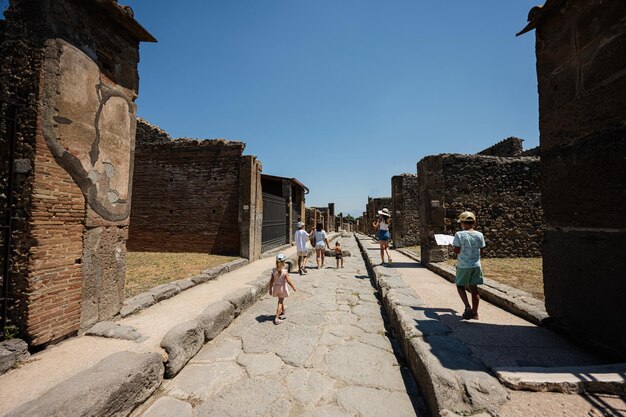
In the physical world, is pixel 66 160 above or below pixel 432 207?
Result: above

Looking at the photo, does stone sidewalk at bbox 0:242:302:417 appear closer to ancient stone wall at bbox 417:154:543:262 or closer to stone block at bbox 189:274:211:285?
stone block at bbox 189:274:211:285

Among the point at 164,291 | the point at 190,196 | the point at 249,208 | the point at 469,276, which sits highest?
the point at 190,196

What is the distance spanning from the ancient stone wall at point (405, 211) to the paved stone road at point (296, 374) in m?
9.37

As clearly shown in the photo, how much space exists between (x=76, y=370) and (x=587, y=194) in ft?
17.5

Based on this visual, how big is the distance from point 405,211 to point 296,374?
1195 centimetres

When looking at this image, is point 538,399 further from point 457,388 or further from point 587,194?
point 587,194

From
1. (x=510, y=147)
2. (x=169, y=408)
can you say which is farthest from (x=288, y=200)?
(x=510, y=147)

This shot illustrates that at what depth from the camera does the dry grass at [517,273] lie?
16.3ft

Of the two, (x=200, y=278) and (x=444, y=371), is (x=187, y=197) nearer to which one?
(x=200, y=278)

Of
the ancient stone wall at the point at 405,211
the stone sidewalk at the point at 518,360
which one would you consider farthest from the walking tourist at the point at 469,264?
the ancient stone wall at the point at 405,211

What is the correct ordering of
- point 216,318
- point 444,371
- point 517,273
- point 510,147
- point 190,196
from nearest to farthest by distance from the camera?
point 444,371 → point 216,318 → point 517,273 → point 190,196 → point 510,147

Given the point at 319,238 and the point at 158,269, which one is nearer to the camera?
the point at 158,269

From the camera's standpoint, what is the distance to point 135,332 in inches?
129

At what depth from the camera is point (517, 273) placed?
6.28 meters
